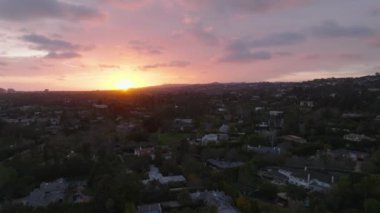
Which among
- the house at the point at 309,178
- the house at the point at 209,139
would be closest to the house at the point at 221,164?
the house at the point at 309,178

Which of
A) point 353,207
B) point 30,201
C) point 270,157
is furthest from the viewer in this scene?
point 270,157

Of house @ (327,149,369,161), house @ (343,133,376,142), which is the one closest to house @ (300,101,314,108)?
house @ (343,133,376,142)

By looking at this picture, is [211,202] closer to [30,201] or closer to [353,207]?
[353,207]

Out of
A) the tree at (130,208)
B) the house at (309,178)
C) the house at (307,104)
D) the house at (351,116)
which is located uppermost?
the house at (307,104)

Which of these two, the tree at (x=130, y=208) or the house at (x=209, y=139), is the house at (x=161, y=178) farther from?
the house at (x=209, y=139)

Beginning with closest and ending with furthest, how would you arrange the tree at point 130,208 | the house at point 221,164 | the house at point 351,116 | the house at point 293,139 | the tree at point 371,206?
the tree at point 371,206 < the tree at point 130,208 < the house at point 221,164 < the house at point 293,139 < the house at point 351,116

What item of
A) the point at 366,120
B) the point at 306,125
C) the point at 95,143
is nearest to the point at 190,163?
the point at 95,143

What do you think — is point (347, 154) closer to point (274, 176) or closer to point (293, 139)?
point (293, 139)
